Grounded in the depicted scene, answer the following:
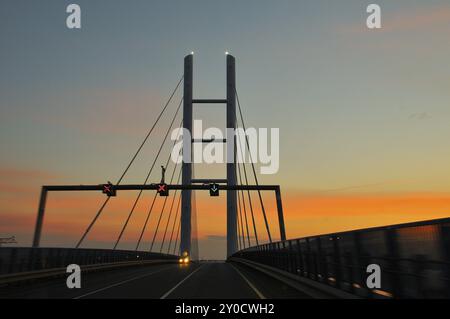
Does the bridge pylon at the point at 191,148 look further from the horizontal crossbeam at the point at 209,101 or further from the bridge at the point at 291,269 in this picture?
the bridge at the point at 291,269

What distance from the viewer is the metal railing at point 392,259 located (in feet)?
27.1

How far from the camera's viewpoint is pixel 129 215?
49812 mm

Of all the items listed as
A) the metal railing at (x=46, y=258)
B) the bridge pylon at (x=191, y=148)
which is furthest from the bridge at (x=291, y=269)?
the bridge pylon at (x=191, y=148)

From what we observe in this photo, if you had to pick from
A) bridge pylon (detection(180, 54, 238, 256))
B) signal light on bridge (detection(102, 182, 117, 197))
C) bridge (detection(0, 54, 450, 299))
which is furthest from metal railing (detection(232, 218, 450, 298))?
bridge pylon (detection(180, 54, 238, 256))

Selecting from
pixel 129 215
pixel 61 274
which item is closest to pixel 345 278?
pixel 61 274

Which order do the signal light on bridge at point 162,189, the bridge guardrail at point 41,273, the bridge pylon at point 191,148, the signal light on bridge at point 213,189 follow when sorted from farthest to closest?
1. the bridge pylon at point 191,148
2. the signal light on bridge at point 213,189
3. the signal light on bridge at point 162,189
4. the bridge guardrail at point 41,273

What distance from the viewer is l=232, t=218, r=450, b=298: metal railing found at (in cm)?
826

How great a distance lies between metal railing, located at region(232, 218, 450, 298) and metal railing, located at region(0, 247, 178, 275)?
433 inches

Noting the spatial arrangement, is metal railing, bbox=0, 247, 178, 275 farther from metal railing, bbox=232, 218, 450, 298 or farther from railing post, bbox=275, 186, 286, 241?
railing post, bbox=275, 186, 286, 241

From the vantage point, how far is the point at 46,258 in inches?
929

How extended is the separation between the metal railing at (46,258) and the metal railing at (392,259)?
11.0m

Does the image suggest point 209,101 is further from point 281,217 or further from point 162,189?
point 162,189

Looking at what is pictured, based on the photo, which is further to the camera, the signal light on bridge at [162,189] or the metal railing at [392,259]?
the signal light on bridge at [162,189]
